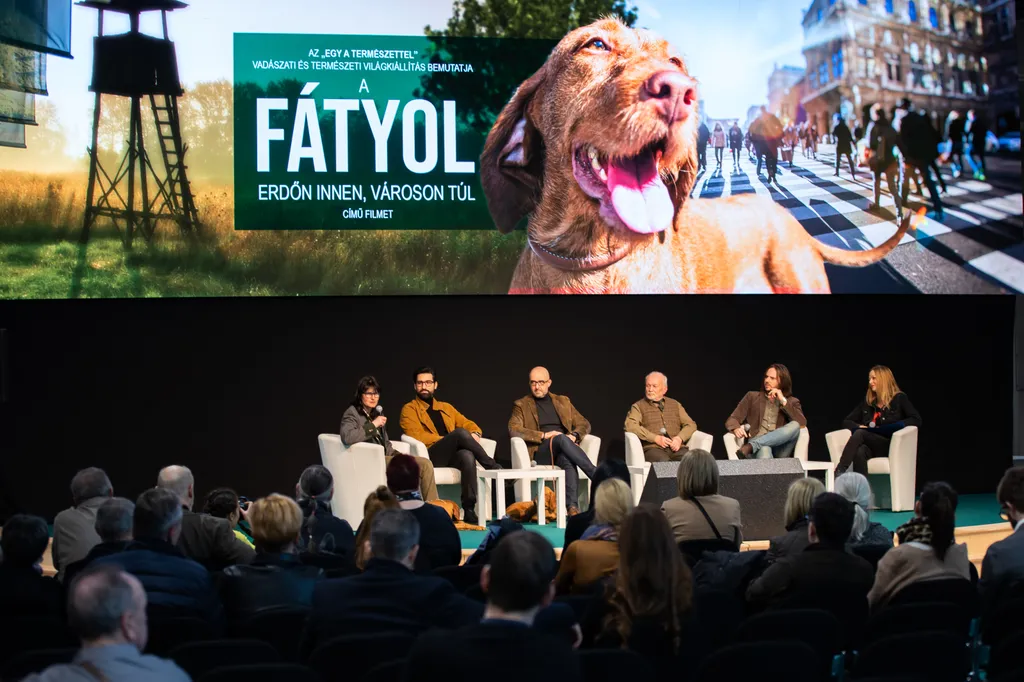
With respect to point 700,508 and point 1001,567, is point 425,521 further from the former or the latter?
point 1001,567

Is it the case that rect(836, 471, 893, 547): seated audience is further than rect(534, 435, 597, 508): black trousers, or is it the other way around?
rect(534, 435, 597, 508): black trousers

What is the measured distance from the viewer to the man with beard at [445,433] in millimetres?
7789

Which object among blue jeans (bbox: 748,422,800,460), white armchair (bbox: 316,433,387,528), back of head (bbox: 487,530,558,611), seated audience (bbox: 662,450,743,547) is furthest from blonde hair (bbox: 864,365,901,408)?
back of head (bbox: 487,530,558,611)

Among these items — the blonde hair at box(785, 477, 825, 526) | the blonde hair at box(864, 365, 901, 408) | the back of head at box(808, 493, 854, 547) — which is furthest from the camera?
the blonde hair at box(864, 365, 901, 408)

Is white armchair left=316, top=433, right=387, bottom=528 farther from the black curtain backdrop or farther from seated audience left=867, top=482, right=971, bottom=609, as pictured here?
seated audience left=867, top=482, right=971, bottom=609

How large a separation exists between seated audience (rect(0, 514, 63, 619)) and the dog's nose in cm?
554

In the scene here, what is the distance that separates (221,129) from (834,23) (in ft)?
14.0

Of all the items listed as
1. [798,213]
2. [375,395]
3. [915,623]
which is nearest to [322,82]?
[375,395]

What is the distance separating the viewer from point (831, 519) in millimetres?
3514

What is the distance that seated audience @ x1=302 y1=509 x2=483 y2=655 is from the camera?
2.88m

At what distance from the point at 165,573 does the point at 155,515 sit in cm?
28

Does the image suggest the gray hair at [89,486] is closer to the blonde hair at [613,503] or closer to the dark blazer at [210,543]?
the dark blazer at [210,543]

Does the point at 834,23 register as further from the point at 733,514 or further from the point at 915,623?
the point at 915,623

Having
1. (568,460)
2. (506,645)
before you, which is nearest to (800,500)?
(506,645)
